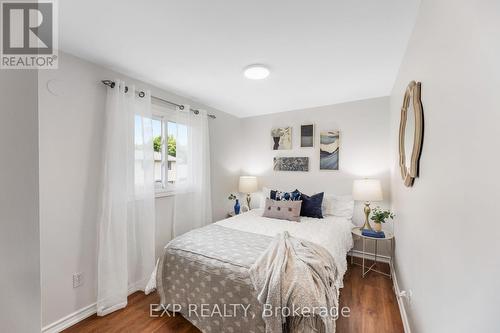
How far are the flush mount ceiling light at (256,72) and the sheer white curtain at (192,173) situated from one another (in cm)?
107

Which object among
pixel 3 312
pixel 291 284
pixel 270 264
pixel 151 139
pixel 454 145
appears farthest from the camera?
Answer: pixel 151 139

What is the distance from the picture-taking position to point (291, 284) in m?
1.36

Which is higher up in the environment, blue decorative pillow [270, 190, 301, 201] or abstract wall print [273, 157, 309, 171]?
abstract wall print [273, 157, 309, 171]

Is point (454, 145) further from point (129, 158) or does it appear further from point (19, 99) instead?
point (129, 158)

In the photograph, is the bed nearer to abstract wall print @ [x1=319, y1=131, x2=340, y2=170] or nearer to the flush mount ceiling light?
abstract wall print @ [x1=319, y1=131, x2=340, y2=170]

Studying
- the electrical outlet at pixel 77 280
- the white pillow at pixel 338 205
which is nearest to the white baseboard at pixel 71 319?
the electrical outlet at pixel 77 280

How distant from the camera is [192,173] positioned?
295 cm

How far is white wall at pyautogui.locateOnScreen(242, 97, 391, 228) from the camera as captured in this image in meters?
3.00

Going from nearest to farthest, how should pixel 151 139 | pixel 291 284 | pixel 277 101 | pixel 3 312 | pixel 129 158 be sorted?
pixel 3 312 < pixel 291 284 < pixel 129 158 < pixel 151 139 < pixel 277 101

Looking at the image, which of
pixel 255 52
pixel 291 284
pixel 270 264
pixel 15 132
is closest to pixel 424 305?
pixel 291 284

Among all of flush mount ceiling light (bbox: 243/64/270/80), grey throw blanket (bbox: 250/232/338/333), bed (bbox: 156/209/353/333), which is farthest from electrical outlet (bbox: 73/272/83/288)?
flush mount ceiling light (bbox: 243/64/270/80)

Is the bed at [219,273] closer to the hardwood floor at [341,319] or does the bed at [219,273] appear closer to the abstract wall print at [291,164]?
the hardwood floor at [341,319]

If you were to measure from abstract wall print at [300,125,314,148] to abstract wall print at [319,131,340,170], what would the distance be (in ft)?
0.52

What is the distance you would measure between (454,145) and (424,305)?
39.2 inches
